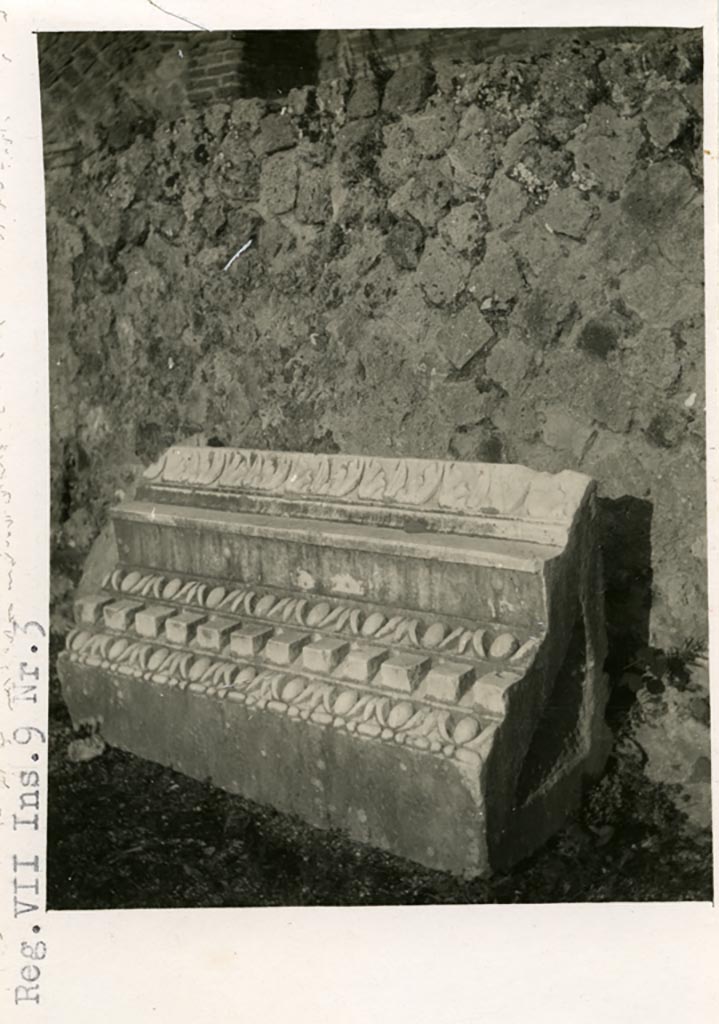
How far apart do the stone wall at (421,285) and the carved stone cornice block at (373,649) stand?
42 cm

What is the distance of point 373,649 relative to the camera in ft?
8.63

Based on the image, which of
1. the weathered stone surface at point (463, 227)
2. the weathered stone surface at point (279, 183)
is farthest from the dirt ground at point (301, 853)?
the weathered stone surface at point (279, 183)

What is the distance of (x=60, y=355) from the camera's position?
12.1ft

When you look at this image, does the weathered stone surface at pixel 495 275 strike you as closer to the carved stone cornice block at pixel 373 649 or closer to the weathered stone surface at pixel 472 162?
the weathered stone surface at pixel 472 162

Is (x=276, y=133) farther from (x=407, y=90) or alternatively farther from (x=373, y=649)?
(x=373, y=649)

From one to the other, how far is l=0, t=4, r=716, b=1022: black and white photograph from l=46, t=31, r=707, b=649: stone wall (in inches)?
0.5

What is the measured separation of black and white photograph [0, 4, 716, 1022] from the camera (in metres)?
2.50

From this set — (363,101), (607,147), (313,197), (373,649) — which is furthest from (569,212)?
(373,649)

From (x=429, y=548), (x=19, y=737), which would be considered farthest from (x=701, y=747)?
(x=19, y=737)

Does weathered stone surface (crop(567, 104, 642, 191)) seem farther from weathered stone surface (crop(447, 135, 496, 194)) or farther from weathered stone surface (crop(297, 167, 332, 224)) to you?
weathered stone surface (crop(297, 167, 332, 224))

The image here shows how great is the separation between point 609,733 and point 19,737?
172 cm

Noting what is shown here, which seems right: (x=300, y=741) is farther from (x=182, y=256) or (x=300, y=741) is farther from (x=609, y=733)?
(x=182, y=256)

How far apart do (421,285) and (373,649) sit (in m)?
1.46

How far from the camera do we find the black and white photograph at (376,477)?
2.50 metres
